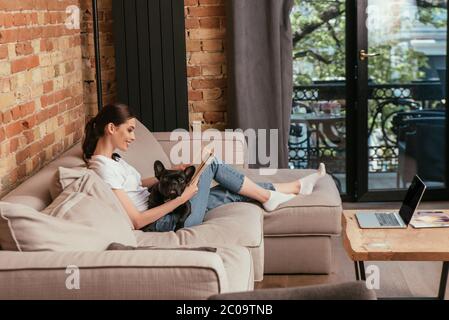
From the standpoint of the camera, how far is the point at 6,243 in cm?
286

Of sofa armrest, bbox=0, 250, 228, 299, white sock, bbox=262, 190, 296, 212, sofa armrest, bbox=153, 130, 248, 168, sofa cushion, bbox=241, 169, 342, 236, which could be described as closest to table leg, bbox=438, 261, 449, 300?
sofa cushion, bbox=241, 169, 342, 236

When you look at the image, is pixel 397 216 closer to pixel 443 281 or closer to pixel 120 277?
pixel 443 281

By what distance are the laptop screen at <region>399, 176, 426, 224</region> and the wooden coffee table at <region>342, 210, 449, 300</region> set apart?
0.31ft

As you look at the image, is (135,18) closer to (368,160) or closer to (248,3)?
(248,3)

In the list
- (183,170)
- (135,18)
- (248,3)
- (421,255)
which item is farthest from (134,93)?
(421,255)

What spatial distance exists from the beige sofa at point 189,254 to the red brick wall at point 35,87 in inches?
5.3

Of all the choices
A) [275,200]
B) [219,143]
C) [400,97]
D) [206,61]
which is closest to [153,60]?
[206,61]

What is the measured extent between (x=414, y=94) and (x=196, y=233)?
2767 millimetres

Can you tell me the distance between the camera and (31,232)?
2.85 meters

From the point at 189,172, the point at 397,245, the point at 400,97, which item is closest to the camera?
the point at 397,245

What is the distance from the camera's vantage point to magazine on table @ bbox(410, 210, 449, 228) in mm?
3926

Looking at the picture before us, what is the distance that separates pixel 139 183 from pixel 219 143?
0.98m

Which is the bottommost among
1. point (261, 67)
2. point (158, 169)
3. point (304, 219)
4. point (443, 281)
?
point (443, 281)

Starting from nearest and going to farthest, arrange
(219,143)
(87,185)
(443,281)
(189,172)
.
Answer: (87,185) < (443,281) < (189,172) < (219,143)
